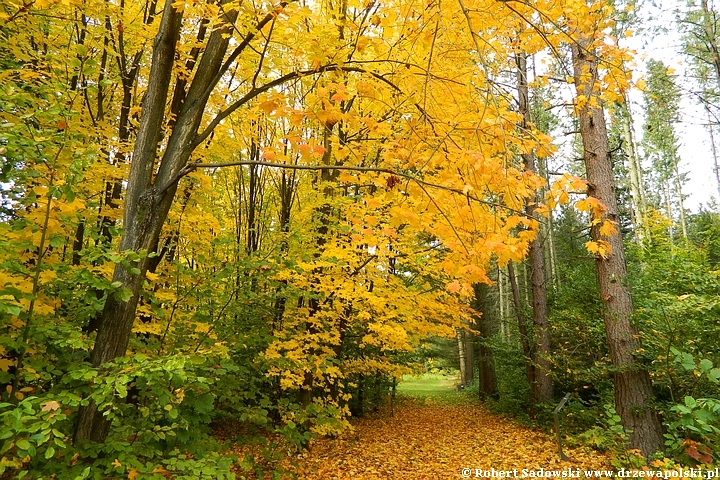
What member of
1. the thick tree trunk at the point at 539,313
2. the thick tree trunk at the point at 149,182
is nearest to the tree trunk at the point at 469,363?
the thick tree trunk at the point at 539,313

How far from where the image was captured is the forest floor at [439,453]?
576 cm

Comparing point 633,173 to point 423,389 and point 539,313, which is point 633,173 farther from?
point 423,389

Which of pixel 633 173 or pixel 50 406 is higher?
pixel 633 173

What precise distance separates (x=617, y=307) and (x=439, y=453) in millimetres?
4227

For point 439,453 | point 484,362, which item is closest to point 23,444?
point 439,453

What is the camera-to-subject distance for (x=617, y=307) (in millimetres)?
5492

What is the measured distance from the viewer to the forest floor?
5758 mm

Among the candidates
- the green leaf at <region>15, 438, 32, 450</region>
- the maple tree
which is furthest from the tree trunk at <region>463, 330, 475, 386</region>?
the green leaf at <region>15, 438, 32, 450</region>

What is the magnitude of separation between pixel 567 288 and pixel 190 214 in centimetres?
805

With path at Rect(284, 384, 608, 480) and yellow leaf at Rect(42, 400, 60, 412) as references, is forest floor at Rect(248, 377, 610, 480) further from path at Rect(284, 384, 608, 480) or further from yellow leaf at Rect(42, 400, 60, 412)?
yellow leaf at Rect(42, 400, 60, 412)

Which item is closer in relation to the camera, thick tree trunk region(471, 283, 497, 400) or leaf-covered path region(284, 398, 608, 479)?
leaf-covered path region(284, 398, 608, 479)

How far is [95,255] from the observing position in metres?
2.32

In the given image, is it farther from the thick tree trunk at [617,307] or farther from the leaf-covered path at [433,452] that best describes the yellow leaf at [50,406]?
the thick tree trunk at [617,307]

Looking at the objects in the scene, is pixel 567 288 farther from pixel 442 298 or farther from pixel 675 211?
pixel 675 211
